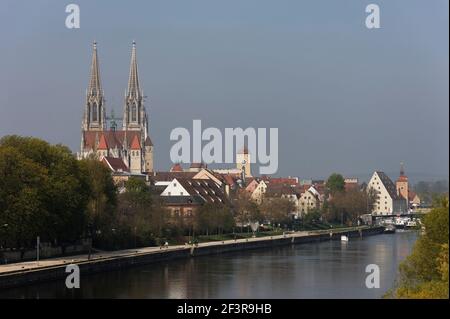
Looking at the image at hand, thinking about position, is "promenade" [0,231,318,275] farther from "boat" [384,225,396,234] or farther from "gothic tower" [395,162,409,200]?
"gothic tower" [395,162,409,200]

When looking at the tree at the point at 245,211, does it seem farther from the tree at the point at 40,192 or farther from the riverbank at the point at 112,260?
the tree at the point at 40,192

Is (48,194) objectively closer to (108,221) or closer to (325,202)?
(108,221)

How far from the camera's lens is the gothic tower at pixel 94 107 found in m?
130

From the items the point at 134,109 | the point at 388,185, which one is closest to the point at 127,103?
the point at 134,109

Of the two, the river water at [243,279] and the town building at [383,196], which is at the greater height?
the town building at [383,196]

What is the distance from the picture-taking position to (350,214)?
4493 inches

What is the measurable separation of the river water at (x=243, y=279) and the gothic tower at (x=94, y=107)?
7009 centimetres

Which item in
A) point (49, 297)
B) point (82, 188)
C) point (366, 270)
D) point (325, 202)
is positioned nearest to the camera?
point (49, 297)

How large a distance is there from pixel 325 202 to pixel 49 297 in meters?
76.3

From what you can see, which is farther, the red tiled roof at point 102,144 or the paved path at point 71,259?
the red tiled roof at point 102,144

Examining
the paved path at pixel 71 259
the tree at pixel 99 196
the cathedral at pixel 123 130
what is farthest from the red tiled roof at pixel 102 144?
the tree at pixel 99 196

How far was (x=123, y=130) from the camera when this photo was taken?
133m
